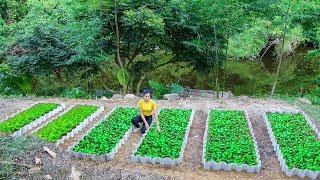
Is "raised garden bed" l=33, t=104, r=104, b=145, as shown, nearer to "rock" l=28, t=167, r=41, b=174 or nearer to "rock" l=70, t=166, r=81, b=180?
"rock" l=28, t=167, r=41, b=174

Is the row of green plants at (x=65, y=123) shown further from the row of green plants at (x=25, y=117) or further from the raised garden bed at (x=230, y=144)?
the raised garden bed at (x=230, y=144)

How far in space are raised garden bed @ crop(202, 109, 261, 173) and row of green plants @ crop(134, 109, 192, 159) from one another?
0.54 meters

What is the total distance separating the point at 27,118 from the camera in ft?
31.5

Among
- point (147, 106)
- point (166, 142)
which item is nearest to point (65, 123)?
point (147, 106)

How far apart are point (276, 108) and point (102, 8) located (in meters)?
6.45

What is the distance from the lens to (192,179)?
6.70 meters

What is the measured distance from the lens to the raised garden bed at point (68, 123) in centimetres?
842

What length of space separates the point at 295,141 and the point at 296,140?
0.08 metres

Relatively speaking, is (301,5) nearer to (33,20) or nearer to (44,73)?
(44,73)

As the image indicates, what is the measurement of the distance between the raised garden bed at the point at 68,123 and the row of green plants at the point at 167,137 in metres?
1.75

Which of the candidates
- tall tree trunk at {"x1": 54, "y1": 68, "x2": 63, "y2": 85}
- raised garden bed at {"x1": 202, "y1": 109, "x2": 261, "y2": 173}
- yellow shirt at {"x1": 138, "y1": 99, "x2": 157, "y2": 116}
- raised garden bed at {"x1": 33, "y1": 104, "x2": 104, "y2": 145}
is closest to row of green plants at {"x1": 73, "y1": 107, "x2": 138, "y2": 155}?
raised garden bed at {"x1": 33, "y1": 104, "x2": 104, "y2": 145}

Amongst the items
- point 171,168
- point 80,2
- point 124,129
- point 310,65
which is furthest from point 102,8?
point 310,65

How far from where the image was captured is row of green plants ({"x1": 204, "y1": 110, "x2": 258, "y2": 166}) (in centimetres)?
722

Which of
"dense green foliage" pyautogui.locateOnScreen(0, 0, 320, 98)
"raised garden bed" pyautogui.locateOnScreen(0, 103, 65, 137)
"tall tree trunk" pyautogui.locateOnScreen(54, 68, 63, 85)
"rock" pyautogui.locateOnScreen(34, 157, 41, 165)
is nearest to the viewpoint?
"rock" pyautogui.locateOnScreen(34, 157, 41, 165)
